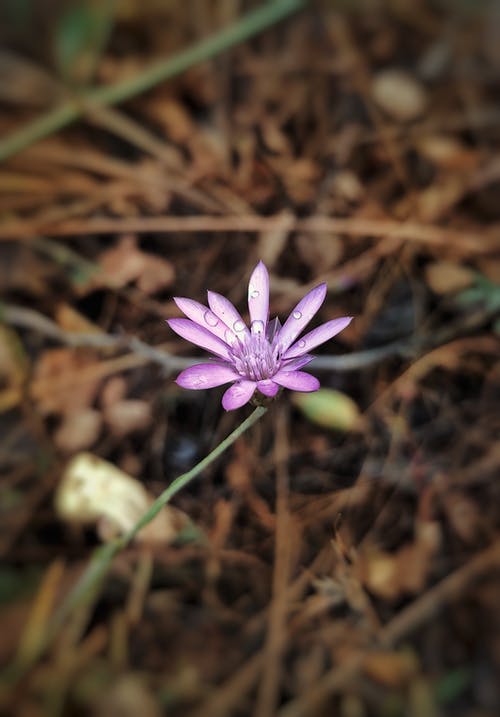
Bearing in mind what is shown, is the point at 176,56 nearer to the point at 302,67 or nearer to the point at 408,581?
the point at 302,67

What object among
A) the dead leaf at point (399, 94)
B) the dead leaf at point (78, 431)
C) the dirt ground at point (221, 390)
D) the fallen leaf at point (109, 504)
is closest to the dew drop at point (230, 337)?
the dirt ground at point (221, 390)

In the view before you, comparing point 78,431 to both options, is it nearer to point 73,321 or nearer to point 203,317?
point 73,321

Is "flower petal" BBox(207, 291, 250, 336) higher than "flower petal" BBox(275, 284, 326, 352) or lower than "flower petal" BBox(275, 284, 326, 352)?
higher

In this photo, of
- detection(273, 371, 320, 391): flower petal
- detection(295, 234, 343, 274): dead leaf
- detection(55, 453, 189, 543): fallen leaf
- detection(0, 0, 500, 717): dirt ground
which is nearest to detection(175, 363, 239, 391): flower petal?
detection(273, 371, 320, 391): flower petal

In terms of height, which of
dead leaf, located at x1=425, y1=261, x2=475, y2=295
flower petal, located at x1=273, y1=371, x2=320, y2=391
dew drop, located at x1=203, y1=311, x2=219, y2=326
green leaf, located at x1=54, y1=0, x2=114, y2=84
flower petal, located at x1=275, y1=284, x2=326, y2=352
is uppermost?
green leaf, located at x1=54, y1=0, x2=114, y2=84

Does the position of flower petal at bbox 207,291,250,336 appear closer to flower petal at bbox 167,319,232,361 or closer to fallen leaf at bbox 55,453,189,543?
flower petal at bbox 167,319,232,361

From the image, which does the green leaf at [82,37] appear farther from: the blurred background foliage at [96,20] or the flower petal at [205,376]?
the flower petal at [205,376]

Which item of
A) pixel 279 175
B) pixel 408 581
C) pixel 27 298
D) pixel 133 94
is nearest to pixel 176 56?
pixel 133 94
